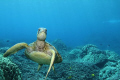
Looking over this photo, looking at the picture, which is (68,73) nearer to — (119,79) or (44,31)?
(119,79)

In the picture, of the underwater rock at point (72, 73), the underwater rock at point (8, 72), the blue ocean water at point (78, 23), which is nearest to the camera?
the underwater rock at point (8, 72)

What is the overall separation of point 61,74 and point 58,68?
1.83 ft

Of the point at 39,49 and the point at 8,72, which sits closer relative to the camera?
the point at 8,72

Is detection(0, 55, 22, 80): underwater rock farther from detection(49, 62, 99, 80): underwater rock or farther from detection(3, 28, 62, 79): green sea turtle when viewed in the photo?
detection(49, 62, 99, 80): underwater rock

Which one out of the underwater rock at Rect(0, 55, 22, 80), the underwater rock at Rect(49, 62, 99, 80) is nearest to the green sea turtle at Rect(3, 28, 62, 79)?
the underwater rock at Rect(0, 55, 22, 80)

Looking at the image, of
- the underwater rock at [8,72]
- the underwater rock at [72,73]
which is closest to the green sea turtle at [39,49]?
the underwater rock at [8,72]

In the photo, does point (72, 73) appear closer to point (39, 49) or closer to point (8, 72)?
point (39, 49)

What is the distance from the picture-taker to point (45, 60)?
3107 mm

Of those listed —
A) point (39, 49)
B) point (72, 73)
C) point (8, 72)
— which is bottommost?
point (8, 72)

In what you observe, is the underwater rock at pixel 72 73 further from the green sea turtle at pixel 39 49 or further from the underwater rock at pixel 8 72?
the underwater rock at pixel 8 72

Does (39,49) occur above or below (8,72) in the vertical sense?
above

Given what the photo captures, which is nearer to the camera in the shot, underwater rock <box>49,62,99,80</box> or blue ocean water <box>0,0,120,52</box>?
underwater rock <box>49,62,99,80</box>

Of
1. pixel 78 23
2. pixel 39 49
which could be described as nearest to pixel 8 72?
pixel 39 49

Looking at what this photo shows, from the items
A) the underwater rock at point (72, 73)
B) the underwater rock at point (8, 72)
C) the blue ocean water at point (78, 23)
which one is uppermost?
the blue ocean water at point (78, 23)
